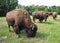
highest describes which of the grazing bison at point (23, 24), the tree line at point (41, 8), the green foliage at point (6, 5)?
the grazing bison at point (23, 24)

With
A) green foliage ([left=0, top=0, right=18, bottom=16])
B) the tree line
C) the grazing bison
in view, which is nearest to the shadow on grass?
the grazing bison

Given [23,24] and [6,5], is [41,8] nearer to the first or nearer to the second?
[6,5]

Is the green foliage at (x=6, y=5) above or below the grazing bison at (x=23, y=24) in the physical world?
below

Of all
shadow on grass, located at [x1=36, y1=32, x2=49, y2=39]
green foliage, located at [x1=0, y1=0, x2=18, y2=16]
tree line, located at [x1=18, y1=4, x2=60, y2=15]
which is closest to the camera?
shadow on grass, located at [x1=36, y1=32, x2=49, y2=39]

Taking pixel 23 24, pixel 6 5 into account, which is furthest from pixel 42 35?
pixel 6 5

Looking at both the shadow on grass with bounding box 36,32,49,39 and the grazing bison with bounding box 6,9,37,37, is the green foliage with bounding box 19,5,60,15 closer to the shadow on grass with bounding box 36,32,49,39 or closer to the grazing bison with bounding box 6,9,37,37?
the shadow on grass with bounding box 36,32,49,39

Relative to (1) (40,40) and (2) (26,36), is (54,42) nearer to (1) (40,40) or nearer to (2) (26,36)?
(1) (40,40)

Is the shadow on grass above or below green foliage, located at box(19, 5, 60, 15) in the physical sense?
above

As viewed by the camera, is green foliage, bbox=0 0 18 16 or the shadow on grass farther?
green foliage, bbox=0 0 18 16

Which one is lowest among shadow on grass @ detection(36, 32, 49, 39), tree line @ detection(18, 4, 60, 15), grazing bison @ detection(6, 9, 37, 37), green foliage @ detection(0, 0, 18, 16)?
tree line @ detection(18, 4, 60, 15)

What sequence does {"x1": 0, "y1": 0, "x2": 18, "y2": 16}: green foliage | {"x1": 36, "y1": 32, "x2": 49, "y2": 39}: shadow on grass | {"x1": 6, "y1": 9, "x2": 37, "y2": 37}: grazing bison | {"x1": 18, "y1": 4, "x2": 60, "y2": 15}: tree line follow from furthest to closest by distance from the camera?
{"x1": 18, "y1": 4, "x2": 60, "y2": 15}: tree line → {"x1": 0, "y1": 0, "x2": 18, "y2": 16}: green foliage → {"x1": 36, "y1": 32, "x2": 49, "y2": 39}: shadow on grass → {"x1": 6, "y1": 9, "x2": 37, "y2": 37}: grazing bison

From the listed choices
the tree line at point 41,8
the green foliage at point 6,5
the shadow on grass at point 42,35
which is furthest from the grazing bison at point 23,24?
the tree line at point 41,8

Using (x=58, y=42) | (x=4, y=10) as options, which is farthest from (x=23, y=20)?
(x=4, y=10)

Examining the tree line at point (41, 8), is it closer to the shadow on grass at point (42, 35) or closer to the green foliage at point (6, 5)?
the green foliage at point (6, 5)
